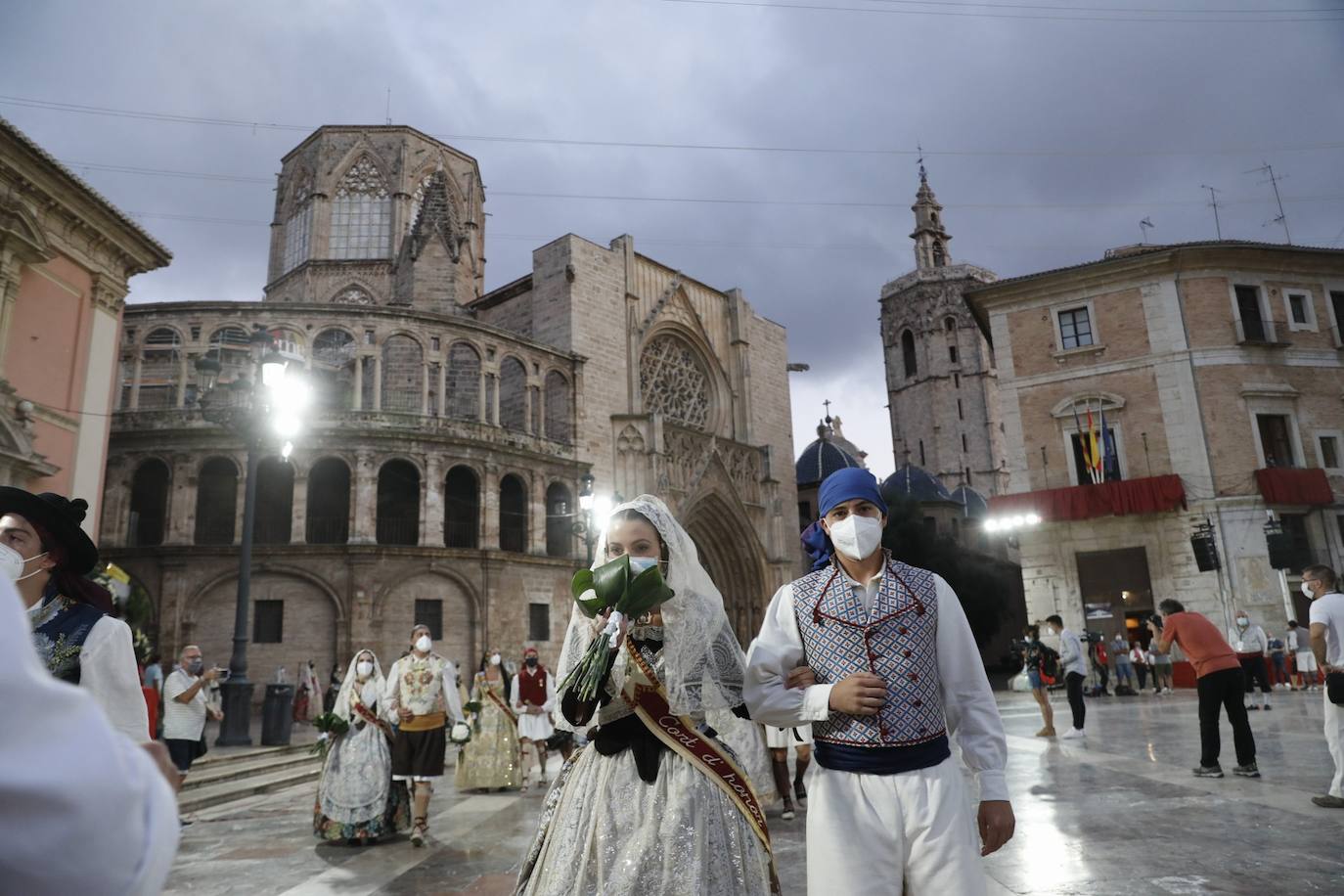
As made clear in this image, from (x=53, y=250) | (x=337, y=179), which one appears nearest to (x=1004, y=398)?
(x=53, y=250)

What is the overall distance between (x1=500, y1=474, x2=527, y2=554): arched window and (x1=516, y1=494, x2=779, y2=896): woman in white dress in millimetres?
23135

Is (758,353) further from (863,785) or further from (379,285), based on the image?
(863,785)

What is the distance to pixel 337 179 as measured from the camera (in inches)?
1422

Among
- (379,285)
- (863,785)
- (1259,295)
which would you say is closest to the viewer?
(863,785)

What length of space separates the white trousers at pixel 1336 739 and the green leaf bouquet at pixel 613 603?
576cm

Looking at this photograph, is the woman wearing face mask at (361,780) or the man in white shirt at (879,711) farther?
the woman wearing face mask at (361,780)

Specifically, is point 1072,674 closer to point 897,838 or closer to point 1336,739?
point 1336,739

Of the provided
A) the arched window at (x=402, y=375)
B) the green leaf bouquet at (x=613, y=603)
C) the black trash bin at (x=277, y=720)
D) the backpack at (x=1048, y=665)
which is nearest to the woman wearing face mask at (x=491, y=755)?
the black trash bin at (x=277, y=720)

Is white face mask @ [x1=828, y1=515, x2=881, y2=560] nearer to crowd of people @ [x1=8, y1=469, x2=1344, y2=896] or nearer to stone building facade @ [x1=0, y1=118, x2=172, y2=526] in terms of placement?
crowd of people @ [x1=8, y1=469, x2=1344, y2=896]

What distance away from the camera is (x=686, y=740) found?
3203 millimetres

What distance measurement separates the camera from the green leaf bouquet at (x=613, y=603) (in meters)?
3.20

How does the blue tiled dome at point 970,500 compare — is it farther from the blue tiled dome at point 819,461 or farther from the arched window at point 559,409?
the arched window at point 559,409

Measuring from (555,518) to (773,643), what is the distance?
81.3 feet

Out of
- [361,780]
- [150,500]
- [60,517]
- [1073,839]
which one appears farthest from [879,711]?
[150,500]
